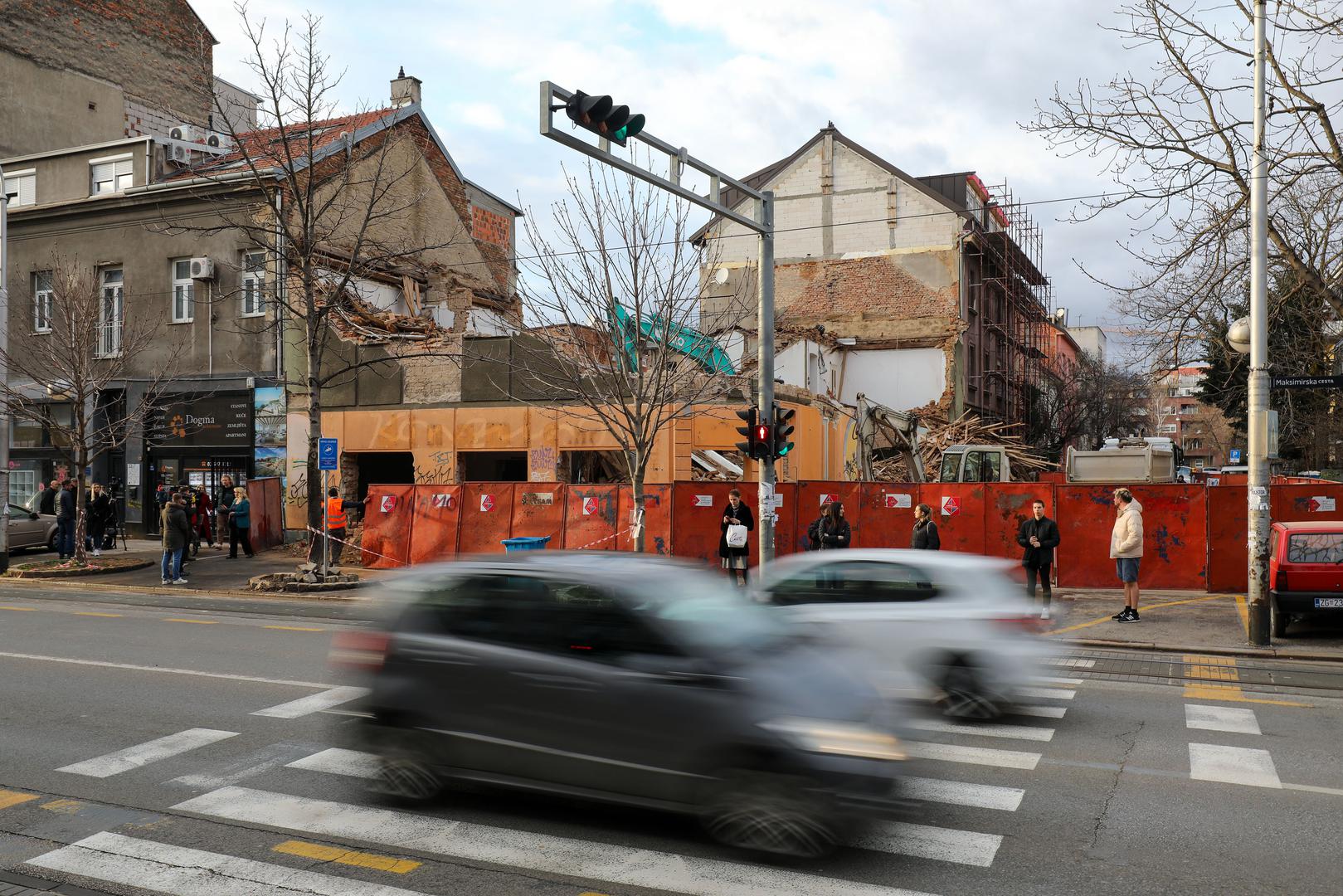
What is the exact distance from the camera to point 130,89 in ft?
120

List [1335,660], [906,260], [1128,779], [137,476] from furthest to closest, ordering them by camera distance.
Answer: [906,260] < [137,476] < [1335,660] < [1128,779]

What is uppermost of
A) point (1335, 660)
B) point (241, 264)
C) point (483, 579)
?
point (241, 264)

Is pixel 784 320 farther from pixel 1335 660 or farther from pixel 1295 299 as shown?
pixel 1335 660

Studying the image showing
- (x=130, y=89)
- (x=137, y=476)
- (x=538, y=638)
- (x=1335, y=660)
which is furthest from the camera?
(x=130, y=89)

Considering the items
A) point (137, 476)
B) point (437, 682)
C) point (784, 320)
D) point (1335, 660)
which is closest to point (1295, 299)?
point (1335, 660)

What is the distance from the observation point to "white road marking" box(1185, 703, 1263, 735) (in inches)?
339

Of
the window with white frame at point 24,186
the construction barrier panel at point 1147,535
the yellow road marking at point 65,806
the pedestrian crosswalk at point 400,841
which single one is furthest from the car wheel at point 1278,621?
the window with white frame at point 24,186

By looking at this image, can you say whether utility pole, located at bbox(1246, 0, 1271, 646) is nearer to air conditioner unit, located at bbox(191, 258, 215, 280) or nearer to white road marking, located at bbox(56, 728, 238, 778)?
white road marking, located at bbox(56, 728, 238, 778)

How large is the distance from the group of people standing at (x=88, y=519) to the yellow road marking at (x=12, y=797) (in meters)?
17.9

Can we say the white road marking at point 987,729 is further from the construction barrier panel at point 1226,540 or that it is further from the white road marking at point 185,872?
the construction barrier panel at point 1226,540

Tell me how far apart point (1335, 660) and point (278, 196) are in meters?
24.7

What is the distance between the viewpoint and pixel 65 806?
21.5 ft

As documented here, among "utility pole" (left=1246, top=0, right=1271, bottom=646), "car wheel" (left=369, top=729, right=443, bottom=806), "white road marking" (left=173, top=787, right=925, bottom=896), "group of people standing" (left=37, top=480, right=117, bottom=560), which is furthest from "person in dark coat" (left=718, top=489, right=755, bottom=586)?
"group of people standing" (left=37, top=480, right=117, bottom=560)

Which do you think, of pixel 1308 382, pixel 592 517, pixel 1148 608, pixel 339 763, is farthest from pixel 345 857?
pixel 592 517
